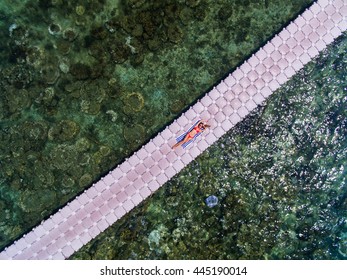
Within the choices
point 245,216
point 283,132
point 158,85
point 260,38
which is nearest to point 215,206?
point 245,216

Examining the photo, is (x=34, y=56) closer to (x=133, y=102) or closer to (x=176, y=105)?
(x=133, y=102)

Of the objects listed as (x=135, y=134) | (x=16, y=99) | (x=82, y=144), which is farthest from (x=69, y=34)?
(x=135, y=134)

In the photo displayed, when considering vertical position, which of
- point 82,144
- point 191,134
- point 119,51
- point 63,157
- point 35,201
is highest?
point 119,51

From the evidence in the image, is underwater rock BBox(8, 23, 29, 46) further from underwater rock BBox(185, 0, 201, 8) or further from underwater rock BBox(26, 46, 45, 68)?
underwater rock BBox(185, 0, 201, 8)

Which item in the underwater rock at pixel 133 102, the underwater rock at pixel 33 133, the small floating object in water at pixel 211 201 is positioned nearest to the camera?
the underwater rock at pixel 33 133

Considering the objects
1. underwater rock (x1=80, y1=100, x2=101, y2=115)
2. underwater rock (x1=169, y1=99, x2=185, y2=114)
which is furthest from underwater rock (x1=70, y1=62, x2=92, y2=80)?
underwater rock (x1=169, y1=99, x2=185, y2=114)

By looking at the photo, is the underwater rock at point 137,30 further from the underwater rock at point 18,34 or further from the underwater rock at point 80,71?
the underwater rock at point 18,34

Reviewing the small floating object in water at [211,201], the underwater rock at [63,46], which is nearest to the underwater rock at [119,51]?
the underwater rock at [63,46]
